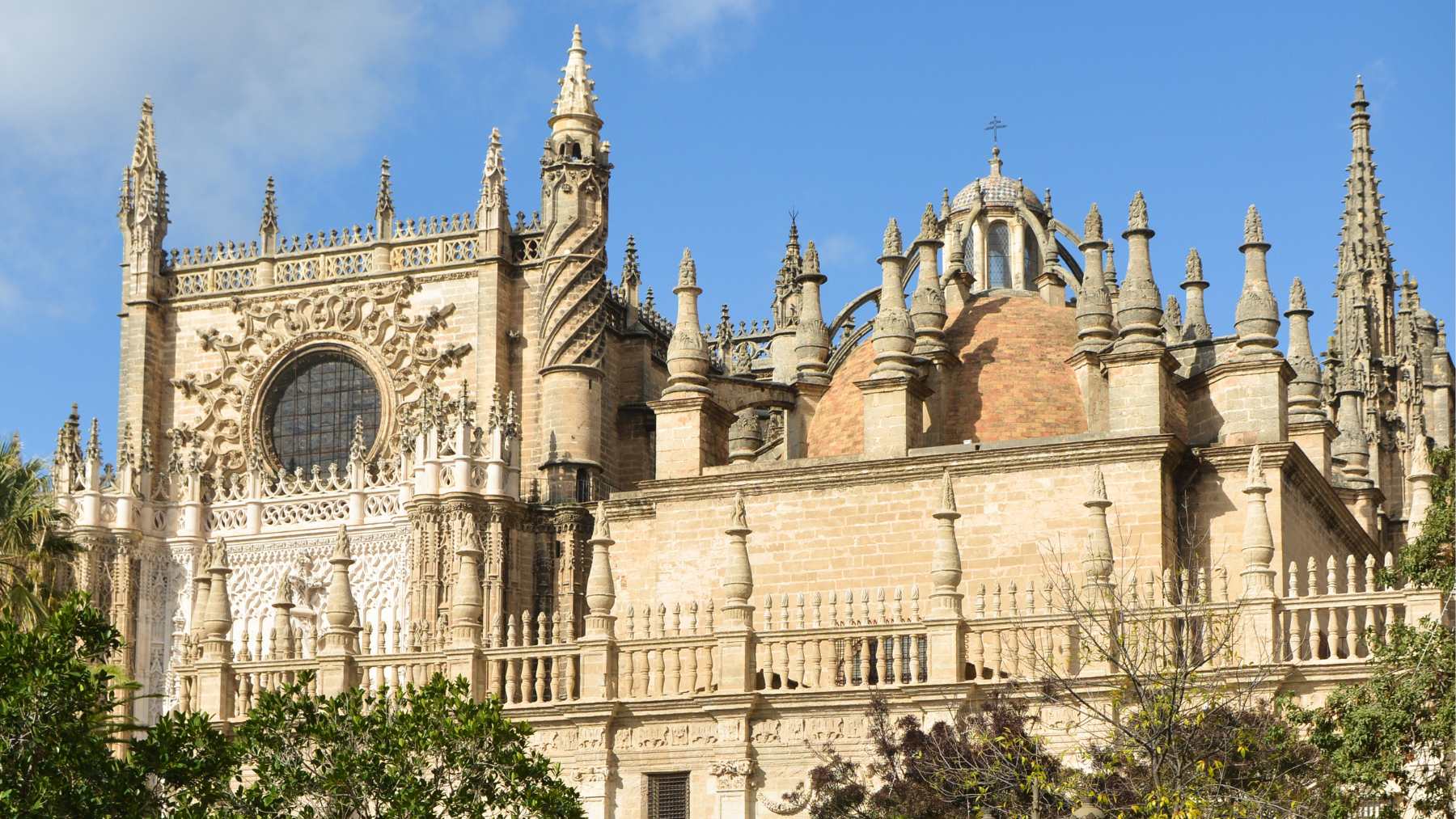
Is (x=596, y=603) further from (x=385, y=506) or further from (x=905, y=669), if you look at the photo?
(x=385, y=506)

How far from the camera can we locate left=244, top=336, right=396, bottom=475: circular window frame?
41.2 metres

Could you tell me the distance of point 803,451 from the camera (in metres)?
30.4

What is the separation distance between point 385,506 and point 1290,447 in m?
17.7

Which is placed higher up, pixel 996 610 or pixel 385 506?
pixel 385 506

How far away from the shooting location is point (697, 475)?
2814 cm

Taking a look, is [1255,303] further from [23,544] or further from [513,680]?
[23,544]

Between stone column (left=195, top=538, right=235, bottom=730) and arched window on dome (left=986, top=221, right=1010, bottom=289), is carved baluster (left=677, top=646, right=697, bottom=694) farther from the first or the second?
arched window on dome (left=986, top=221, right=1010, bottom=289)

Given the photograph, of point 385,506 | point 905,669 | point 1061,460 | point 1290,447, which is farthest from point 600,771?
point 385,506

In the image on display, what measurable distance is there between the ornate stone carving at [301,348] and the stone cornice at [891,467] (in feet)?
44.8

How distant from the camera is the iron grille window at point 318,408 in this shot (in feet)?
138

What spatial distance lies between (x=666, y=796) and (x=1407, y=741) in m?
7.77

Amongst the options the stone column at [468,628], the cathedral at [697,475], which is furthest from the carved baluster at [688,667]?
the stone column at [468,628]

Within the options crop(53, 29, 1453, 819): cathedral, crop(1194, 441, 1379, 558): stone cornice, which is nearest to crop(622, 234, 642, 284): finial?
crop(53, 29, 1453, 819): cathedral

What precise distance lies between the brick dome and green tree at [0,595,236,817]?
1149 centimetres
